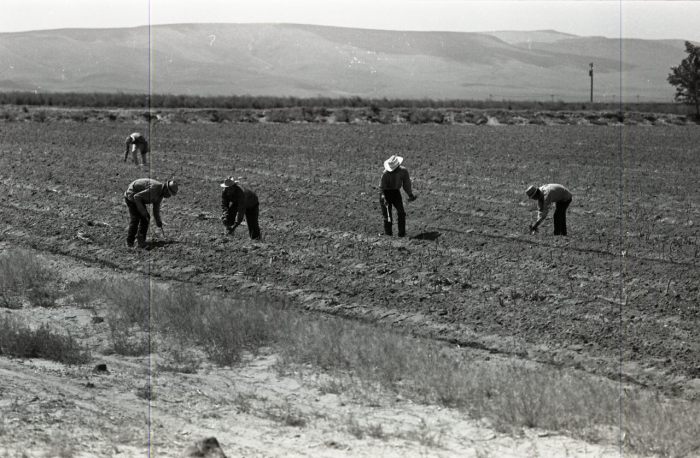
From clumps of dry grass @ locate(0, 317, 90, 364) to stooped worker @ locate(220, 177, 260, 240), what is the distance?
186 inches

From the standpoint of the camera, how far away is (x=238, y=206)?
17.7 metres

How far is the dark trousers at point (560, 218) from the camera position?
1770 centimetres

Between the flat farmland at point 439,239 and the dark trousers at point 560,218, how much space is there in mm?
314

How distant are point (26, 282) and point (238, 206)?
3.40 metres

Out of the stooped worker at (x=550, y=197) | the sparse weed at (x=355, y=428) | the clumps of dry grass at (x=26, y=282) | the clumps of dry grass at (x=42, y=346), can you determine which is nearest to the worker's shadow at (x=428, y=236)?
the stooped worker at (x=550, y=197)

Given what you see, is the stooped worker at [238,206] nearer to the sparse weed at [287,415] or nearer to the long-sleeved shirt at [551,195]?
the long-sleeved shirt at [551,195]

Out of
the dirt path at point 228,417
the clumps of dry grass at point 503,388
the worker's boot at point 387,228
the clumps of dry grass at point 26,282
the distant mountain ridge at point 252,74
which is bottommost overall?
the dirt path at point 228,417

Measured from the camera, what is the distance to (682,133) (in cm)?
4625

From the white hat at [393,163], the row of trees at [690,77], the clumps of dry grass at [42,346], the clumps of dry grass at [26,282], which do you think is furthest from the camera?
the row of trees at [690,77]

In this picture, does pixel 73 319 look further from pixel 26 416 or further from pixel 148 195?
pixel 26 416

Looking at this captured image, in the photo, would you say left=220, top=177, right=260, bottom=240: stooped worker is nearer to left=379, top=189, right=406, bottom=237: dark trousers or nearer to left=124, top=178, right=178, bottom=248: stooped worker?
left=124, top=178, right=178, bottom=248: stooped worker

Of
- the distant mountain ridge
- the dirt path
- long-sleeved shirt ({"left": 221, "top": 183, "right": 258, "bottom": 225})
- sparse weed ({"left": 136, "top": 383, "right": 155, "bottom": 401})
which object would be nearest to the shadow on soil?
long-sleeved shirt ({"left": 221, "top": 183, "right": 258, "bottom": 225})

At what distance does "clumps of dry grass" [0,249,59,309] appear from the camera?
50.4ft

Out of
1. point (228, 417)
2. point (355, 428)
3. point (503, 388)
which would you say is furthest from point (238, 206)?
point (355, 428)
